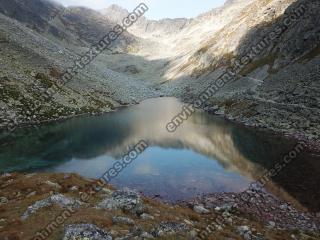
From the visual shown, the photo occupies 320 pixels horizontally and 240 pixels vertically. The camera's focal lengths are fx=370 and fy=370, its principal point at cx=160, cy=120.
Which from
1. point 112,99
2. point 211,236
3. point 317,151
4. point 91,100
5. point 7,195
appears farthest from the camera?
point 112,99

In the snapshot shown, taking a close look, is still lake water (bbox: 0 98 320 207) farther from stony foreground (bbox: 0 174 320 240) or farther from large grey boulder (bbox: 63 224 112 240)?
large grey boulder (bbox: 63 224 112 240)

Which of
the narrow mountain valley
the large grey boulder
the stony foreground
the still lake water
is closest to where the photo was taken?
the large grey boulder

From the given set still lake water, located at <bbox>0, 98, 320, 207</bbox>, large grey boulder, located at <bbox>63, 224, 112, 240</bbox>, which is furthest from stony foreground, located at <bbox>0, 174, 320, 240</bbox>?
still lake water, located at <bbox>0, 98, 320, 207</bbox>

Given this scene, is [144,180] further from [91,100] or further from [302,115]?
A: [91,100]

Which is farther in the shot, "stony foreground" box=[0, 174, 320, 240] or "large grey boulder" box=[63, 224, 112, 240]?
"stony foreground" box=[0, 174, 320, 240]

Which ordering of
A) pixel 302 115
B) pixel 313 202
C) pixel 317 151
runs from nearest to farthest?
pixel 313 202 → pixel 317 151 → pixel 302 115

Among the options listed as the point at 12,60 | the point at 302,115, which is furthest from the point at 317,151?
the point at 12,60
